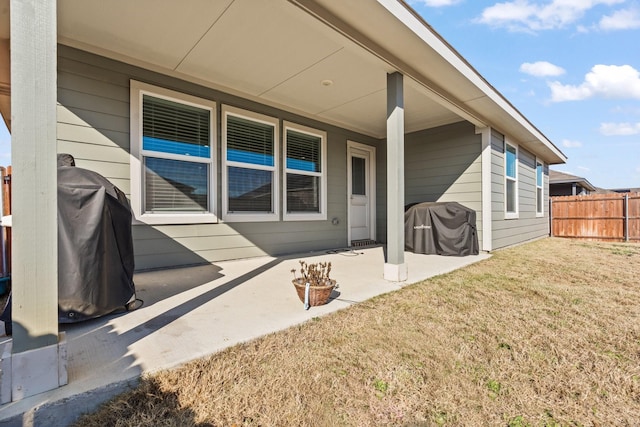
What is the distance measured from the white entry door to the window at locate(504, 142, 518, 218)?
2858mm

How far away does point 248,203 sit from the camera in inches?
183

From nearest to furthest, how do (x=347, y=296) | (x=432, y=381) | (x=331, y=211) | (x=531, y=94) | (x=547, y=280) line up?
(x=432, y=381) < (x=347, y=296) < (x=547, y=280) < (x=331, y=211) < (x=531, y=94)

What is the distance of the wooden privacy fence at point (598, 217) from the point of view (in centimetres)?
879

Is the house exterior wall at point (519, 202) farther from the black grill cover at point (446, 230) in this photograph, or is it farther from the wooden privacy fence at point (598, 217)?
the black grill cover at point (446, 230)

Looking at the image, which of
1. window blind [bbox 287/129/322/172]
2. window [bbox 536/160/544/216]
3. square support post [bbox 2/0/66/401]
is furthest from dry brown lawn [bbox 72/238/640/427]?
window [bbox 536/160/544/216]

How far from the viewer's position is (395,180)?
3.39m

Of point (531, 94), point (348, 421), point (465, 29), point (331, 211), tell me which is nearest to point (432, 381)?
point (348, 421)

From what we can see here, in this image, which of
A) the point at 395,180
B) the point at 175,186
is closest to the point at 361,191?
the point at 395,180

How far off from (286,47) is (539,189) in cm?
917

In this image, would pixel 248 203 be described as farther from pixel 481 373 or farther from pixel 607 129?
pixel 607 129

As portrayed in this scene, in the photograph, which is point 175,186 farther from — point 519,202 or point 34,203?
point 519,202

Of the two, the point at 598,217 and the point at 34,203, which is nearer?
the point at 34,203

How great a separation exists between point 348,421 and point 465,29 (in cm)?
655

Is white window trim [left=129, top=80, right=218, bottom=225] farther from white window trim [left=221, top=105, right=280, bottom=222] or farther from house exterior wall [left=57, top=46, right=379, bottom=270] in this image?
white window trim [left=221, top=105, right=280, bottom=222]
